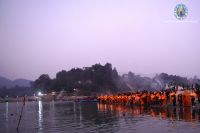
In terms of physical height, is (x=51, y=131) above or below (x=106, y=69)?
below

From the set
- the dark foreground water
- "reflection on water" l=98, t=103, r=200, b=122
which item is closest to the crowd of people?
"reflection on water" l=98, t=103, r=200, b=122

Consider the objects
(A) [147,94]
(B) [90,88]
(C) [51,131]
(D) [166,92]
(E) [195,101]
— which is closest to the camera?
(C) [51,131]

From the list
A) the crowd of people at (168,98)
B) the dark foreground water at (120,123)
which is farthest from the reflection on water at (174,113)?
the crowd of people at (168,98)

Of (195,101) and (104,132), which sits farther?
(195,101)

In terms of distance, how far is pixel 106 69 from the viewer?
199 metres

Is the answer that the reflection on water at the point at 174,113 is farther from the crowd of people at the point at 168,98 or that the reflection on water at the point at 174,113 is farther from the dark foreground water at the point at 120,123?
the crowd of people at the point at 168,98

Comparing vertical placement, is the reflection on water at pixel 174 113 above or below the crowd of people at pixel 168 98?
below

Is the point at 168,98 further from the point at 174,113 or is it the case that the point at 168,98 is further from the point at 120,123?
the point at 120,123

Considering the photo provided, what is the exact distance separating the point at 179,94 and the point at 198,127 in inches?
811

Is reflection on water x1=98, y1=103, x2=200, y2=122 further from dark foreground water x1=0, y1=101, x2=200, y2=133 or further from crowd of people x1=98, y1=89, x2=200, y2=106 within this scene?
crowd of people x1=98, y1=89, x2=200, y2=106

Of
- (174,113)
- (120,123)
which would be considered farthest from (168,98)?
(120,123)

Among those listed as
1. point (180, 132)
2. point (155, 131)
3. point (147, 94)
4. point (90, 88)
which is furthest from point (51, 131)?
point (90, 88)

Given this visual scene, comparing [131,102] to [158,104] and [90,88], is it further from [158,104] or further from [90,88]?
[90,88]

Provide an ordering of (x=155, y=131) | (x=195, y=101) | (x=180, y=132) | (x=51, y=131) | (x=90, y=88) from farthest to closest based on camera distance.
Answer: (x=90, y=88) → (x=195, y=101) → (x=51, y=131) → (x=155, y=131) → (x=180, y=132)
